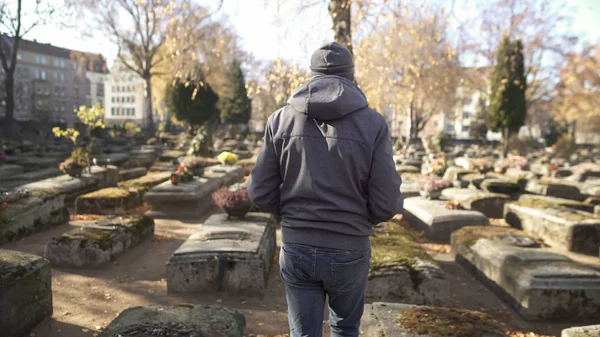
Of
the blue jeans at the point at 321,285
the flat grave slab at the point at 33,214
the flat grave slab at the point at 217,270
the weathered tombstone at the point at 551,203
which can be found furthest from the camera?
the weathered tombstone at the point at 551,203

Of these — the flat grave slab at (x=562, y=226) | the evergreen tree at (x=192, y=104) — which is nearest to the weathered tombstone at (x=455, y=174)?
the flat grave slab at (x=562, y=226)

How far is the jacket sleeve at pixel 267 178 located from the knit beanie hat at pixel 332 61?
0.43 meters

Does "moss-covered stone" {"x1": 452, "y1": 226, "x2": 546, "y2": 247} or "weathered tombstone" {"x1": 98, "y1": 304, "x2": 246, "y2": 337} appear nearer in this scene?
"weathered tombstone" {"x1": 98, "y1": 304, "x2": 246, "y2": 337}

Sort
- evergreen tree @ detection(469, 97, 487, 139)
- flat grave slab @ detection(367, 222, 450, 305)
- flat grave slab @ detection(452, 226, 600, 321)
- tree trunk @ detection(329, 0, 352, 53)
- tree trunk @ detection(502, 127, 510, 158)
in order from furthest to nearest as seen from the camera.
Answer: evergreen tree @ detection(469, 97, 487, 139) → tree trunk @ detection(502, 127, 510, 158) → tree trunk @ detection(329, 0, 352, 53) → flat grave slab @ detection(367, 222, 450, 305) → flat grave slab @ detection(452, 226, 600, 321)

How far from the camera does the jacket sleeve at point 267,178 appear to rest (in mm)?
2461

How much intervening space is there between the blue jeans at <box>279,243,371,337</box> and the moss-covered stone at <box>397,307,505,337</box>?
3.42 feet

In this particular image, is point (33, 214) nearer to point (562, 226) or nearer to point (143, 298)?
point (143, 298)

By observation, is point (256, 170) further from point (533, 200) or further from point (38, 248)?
point (533, 200)

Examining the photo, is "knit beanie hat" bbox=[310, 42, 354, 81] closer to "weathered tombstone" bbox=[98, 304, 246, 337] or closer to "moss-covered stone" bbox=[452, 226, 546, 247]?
"weathered tombstone" bbox=[98, 304, 246, 337]

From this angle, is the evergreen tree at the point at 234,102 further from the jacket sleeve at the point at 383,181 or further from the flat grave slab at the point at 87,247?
the jacket sleeve at the point at 383,181

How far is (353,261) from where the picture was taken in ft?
7.50

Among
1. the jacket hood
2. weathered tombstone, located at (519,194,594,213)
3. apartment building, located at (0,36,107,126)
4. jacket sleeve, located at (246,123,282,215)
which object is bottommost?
weathered tombstone, located at (519,194,594,213)

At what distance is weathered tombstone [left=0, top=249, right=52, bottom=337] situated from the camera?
3.81 meters

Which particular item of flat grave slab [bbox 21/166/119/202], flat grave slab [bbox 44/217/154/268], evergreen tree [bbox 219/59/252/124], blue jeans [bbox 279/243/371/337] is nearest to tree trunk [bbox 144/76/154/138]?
evergreen tree [bbox 219/59/252/124]
